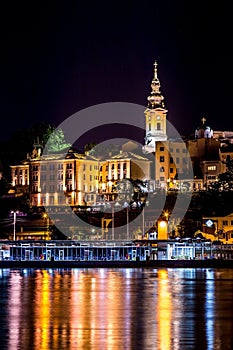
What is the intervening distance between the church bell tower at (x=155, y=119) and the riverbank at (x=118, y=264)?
167 ft

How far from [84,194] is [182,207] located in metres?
18.0

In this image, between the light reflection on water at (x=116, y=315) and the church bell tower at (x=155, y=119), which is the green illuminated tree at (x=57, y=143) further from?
the light reflection on water at (x=116, y=315)

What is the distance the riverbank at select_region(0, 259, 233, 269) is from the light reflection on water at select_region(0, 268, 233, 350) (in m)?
20.1

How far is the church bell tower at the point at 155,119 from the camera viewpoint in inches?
4663

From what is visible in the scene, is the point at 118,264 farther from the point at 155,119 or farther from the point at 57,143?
the point at 155,119

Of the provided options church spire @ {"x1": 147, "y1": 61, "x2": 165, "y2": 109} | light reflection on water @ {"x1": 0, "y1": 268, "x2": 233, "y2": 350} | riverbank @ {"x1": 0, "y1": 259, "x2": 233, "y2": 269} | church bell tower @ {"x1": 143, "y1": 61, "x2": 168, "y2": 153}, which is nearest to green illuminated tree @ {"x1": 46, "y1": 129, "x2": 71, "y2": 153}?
church bell tower @ {"x1": 143, "y1": 61, "x2": 168, "y2": 153}

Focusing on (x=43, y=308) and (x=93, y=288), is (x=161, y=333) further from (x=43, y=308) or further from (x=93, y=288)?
(x=93, y=288)

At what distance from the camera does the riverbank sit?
2516 inches

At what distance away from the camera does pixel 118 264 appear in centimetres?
6531

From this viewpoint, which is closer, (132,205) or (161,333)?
(161,333)

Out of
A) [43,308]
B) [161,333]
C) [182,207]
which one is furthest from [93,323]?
[182,207]

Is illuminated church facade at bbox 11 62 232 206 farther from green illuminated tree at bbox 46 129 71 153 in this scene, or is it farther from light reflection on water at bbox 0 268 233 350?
light reflection on water at bbox 0 268 233 350

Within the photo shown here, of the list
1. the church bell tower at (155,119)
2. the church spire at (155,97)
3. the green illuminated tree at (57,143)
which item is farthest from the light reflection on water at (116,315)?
the church spire at (155,97)

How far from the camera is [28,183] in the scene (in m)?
106
